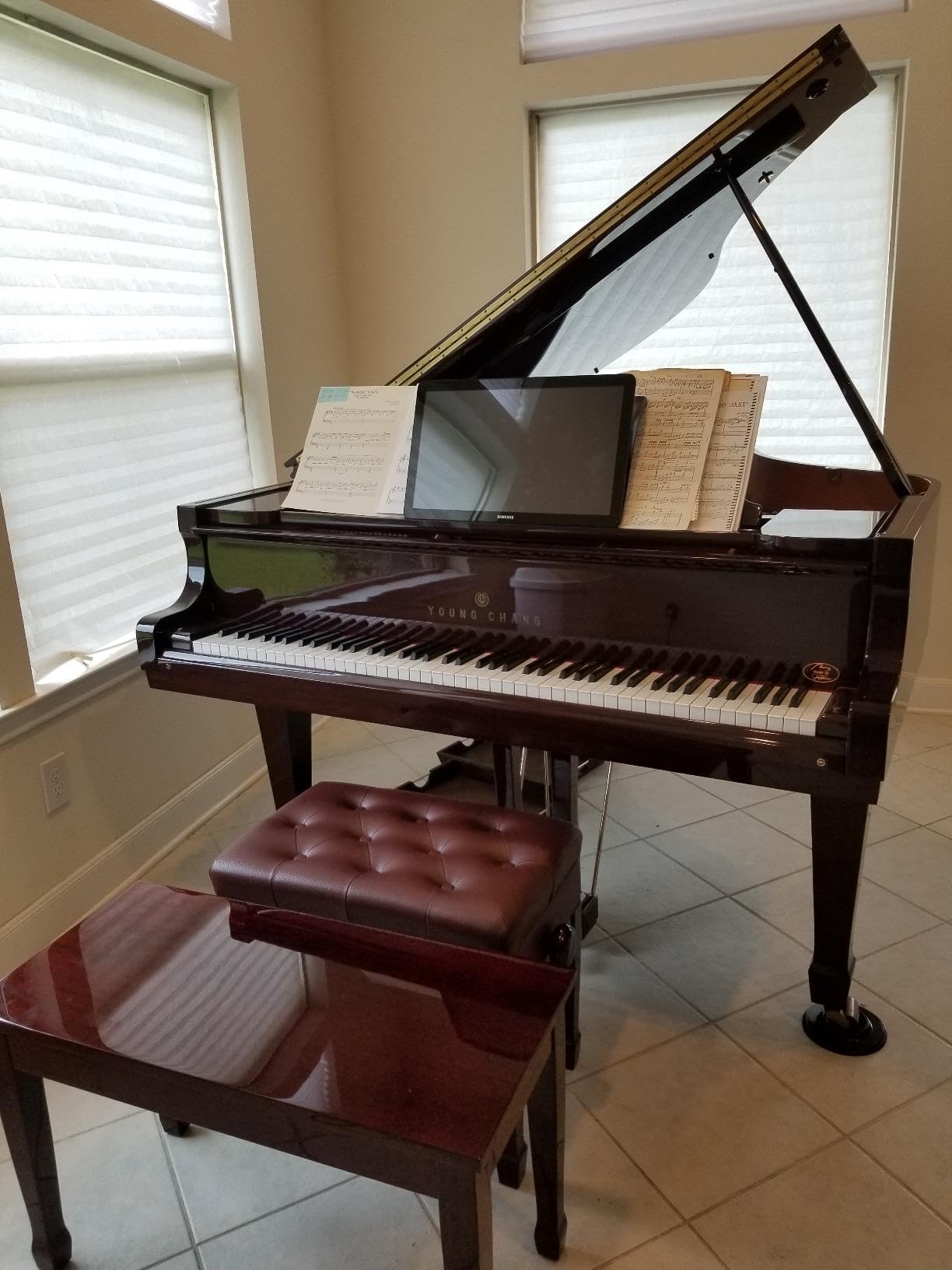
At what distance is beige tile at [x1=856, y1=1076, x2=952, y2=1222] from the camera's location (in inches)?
60.2

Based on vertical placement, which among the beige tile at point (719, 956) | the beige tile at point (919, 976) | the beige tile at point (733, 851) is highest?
the beige tile at point (919, 976)

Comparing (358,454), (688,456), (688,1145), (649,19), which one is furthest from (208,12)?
(688,1145)

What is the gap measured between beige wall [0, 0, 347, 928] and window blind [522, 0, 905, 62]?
84cm

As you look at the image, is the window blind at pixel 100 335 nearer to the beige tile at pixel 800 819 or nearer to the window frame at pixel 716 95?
the window frame at pixel 716 95

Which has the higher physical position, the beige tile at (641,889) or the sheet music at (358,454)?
the sheet music at (358,454)

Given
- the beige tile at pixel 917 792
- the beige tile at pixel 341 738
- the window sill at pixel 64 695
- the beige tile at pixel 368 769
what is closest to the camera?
the window sill at pixel 64 695

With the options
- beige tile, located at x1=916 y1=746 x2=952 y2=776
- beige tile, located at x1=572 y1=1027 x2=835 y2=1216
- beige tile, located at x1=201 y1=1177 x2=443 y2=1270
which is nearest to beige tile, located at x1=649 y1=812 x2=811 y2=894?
beige tile, located at x1=572 y1=1027 x2=835 y2=1216

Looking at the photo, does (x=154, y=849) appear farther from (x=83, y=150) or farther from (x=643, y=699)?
(x=83, y=150)

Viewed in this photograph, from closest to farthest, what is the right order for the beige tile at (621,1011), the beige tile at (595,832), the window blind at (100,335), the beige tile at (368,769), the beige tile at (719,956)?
the beige tile at (621,1011) → the beige tile at (719,956) → the window blind at (100,335) → the beige tile at (595,832) → the beige tile at (368,769)

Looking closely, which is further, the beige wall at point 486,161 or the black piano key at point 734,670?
the beige wall at point 486,161

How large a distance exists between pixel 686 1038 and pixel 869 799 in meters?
0.73

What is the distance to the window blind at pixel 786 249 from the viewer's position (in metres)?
3.18

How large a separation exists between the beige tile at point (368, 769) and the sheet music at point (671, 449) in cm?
158

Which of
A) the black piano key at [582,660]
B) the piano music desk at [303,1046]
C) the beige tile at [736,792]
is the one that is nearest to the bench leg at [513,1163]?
the piano music desk at [303,1046]
